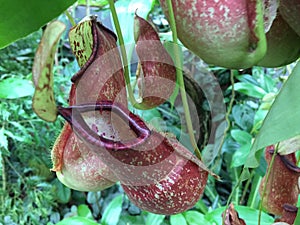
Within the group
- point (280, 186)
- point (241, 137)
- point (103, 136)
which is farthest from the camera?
point (241, 137)

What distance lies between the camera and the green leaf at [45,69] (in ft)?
0.78

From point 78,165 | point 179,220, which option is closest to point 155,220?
point 179,220

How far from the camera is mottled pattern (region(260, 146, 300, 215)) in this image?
0.62 m

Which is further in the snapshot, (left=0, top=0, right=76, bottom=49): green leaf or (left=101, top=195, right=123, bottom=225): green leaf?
(left=101, top=195, right=123, bottom=225): green leaf

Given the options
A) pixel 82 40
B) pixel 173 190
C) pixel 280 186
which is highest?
Answer: pixel 82 40

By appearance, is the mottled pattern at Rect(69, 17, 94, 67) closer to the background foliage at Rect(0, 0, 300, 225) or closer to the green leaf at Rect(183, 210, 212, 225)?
the background foliage at Rect(0, 0, 300, 225)

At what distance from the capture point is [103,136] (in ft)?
1.21

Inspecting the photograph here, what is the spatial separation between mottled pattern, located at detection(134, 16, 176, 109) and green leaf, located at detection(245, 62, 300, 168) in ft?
0.46

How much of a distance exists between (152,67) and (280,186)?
31 centimetres

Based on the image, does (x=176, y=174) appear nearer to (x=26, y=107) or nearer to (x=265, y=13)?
(x=265, y=13)

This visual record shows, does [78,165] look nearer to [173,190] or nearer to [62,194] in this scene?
[173,190]

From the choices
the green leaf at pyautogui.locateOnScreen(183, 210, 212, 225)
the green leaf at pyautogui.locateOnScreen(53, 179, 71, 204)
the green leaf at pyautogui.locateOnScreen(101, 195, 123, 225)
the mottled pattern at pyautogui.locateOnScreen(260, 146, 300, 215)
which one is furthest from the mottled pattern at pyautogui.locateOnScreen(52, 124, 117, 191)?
the green leaf at pyautogui.locateOnScreen(53, 179, 71, 204)

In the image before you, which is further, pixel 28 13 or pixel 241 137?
pixel 241 137

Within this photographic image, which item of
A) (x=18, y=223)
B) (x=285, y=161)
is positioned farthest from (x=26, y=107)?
(x=285, y=161)
